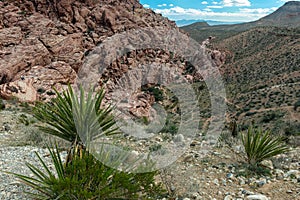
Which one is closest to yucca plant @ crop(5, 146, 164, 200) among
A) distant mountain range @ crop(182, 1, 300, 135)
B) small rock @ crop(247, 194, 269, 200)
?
small rock @ crop(247, 194, 269, 200)

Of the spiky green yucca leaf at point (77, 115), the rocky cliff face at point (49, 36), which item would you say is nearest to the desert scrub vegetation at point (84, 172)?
the spiky green yucca leaf at point (77, 115)

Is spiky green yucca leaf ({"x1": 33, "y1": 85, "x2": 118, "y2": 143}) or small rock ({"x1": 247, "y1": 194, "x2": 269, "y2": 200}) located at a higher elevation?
spiky green yucca leaf ({"x1": 33, "y1": 85, "x2": 118, "y2": 143})

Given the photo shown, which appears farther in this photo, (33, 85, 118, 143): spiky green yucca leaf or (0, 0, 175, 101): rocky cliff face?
(0, 0, 175, 101): rocky cliff face

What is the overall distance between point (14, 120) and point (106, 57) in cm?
1502

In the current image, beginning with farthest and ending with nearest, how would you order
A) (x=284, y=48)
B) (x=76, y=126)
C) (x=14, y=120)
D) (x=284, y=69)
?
1. (x=284, y=48)
2. (x=284, y=69)
3. (x=14, y=120)
4. (x=76, y=126)

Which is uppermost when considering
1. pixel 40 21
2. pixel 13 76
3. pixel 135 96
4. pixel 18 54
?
pixel 40 21

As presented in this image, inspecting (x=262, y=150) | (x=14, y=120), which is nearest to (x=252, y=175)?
(x=262, y=150)

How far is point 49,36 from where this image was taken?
74.9 feet

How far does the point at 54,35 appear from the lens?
2317 centimetres

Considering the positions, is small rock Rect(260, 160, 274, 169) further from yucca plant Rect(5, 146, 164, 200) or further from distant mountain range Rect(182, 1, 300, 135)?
distant mountain range Rect(182, 1, 300, 135)

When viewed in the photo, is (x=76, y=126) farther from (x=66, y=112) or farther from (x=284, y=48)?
(x=284, y=48)

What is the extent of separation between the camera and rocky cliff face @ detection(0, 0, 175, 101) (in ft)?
62.5

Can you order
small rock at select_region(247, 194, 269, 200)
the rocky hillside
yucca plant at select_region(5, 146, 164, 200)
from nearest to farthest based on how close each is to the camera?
yucca plant at select_region(5, 146, 164, 200) < small rock at select_region(247, 194, 269, 200) < the rocky hillside

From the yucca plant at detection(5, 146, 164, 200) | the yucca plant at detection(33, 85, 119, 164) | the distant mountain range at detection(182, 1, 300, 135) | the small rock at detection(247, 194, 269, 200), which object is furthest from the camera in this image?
the distant mountain range at detection(182, 1, 300, 135)
